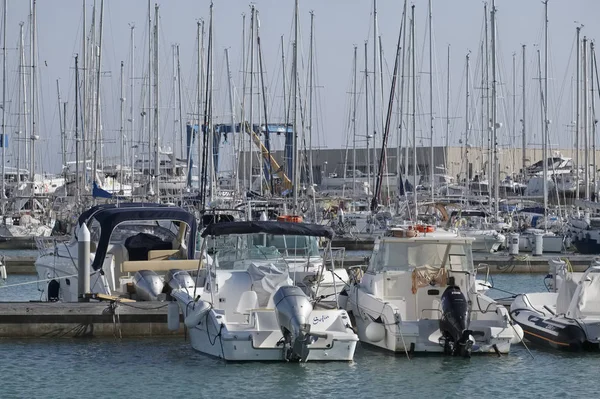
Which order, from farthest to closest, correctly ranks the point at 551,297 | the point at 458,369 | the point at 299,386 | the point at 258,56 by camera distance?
the point at 258,56
the point at 551,297
the point at 458,369
the point at 299,386

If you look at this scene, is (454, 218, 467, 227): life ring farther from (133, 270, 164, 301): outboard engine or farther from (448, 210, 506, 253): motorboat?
(133, 270, 164, 301): outboard engine

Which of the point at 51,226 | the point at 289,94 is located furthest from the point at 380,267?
the point at 51,226

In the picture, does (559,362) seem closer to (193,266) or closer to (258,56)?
(193,266)

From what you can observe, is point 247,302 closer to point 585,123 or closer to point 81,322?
point 81,322

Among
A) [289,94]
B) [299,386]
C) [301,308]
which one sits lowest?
[299,386]

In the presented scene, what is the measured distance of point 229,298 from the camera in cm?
2195

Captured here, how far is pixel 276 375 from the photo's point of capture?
1992 cm

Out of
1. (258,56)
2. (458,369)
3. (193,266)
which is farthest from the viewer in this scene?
(258,56)

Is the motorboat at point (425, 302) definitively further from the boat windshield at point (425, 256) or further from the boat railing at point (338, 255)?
the boat railing at point (338, 255)

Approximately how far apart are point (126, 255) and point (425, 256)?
7.95 m

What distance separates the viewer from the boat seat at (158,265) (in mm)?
26969

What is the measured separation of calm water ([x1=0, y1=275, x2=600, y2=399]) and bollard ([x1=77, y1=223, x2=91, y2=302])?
7.94 feet

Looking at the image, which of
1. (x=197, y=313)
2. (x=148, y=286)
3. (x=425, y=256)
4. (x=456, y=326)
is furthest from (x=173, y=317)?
(x=456, y=326)

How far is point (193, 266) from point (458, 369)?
834 cm
